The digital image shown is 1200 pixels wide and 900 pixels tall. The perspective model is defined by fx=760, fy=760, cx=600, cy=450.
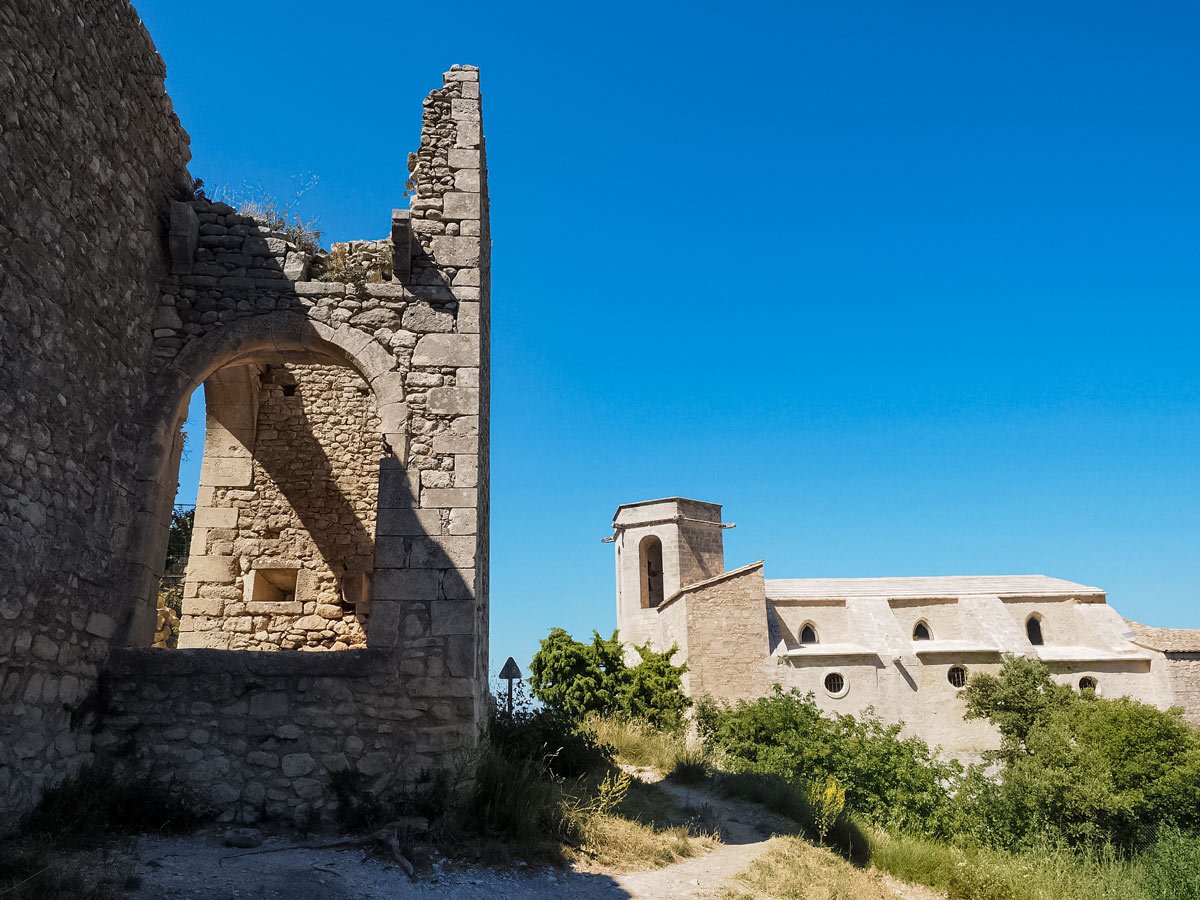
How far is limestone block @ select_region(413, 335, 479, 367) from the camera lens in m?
6.97

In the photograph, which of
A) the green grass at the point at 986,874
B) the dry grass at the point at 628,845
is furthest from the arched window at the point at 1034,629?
the dry grass at the point at 628,845

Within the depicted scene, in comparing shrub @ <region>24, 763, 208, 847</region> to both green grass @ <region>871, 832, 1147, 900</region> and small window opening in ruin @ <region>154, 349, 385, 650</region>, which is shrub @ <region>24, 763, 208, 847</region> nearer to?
small window opening in ruin @ <region>154, 349, 385, 650</region>

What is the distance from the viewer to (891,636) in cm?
2588

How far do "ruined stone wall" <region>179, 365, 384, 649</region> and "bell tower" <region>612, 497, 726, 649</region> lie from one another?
69.3 ft

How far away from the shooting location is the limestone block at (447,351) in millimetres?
6973

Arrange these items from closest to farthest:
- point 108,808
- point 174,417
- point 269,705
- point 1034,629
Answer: point 108,808
point 269,705
point 174,417
point 1034,629

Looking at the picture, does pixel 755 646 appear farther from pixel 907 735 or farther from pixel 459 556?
pixel 459 556

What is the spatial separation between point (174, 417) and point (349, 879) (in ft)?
13.6

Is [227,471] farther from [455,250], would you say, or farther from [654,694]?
[654,694]

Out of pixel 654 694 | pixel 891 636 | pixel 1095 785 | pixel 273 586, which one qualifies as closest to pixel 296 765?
pixel 273 586

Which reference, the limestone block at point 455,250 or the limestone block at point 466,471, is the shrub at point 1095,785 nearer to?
the limestone block at point 466,471

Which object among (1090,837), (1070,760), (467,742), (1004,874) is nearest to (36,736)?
(467,742)

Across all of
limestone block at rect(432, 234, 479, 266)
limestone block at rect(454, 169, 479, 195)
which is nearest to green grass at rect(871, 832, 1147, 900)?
limestone block at rect(432, 234, 479, 266)

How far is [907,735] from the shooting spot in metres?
23.7
